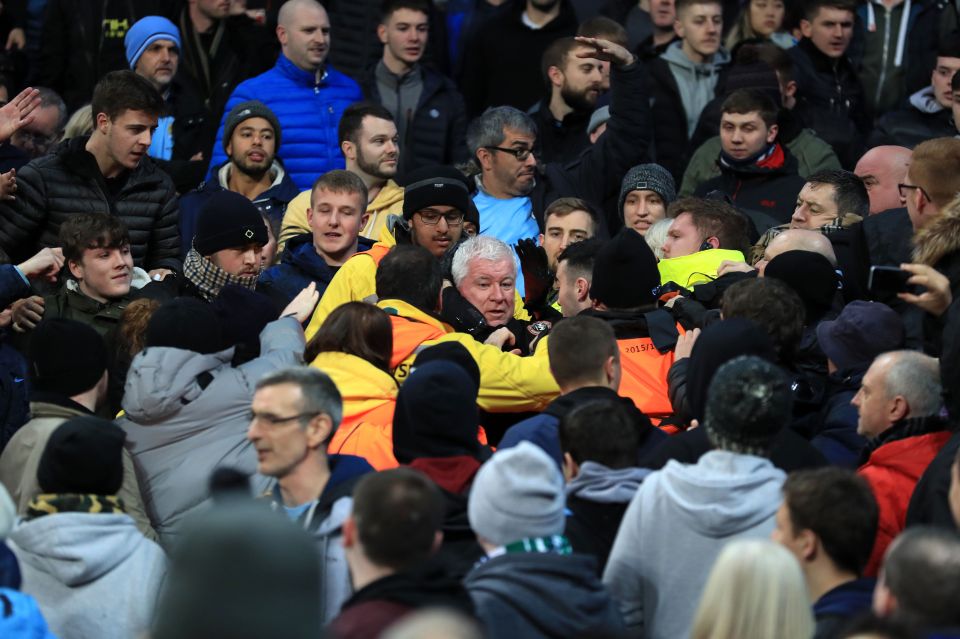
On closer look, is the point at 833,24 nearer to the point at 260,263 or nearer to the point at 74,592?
the point at 260,263

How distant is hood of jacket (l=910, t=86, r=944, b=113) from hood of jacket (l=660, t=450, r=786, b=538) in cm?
633

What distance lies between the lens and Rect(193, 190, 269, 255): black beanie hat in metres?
7.64

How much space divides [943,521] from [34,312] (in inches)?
164

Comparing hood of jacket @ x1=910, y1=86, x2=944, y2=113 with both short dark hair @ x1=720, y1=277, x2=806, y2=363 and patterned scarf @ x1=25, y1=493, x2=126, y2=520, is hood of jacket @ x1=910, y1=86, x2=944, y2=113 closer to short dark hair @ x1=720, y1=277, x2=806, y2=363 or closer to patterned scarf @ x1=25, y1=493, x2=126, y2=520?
short dark hair @ x1=720, y1=277, x2=806, y2=363

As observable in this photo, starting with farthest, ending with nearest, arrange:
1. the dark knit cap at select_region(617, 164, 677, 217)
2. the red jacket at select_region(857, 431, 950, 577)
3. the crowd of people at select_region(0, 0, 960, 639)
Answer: the dark knit cap at select_region(617, 164, 677, 217) < the red jacket at select_region(857, 431, 950, 577) < the crowd of people at select_region(0, 0, 960, 639)

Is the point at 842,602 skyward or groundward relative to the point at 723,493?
groundward

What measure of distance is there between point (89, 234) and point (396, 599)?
3762mm

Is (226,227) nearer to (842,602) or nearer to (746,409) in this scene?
(746,409)

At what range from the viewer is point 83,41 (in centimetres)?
1173

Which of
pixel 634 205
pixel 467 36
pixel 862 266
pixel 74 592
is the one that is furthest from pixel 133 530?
pixel 467 36

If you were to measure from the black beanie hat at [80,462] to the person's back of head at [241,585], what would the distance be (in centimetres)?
261

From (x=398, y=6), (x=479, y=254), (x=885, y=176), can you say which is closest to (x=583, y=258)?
(x=479, y=254)

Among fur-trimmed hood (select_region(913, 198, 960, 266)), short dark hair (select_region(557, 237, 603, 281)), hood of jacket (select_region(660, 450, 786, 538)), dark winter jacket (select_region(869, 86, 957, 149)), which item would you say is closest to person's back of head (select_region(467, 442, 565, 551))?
hood of jacket (select_region(660, 450, 786, 538))

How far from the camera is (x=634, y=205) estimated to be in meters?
9.23
